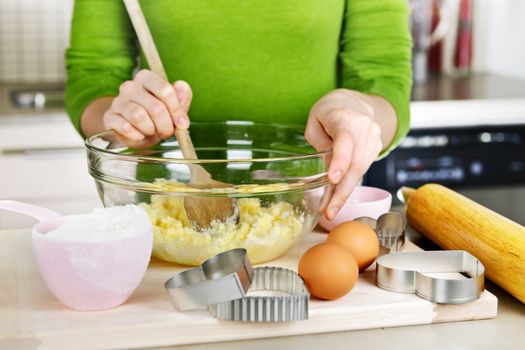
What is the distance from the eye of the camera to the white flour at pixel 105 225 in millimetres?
829

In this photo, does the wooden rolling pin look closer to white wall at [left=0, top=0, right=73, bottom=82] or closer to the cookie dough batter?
the cookie dough batter

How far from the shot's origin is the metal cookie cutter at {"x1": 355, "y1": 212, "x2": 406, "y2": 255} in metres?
1.05

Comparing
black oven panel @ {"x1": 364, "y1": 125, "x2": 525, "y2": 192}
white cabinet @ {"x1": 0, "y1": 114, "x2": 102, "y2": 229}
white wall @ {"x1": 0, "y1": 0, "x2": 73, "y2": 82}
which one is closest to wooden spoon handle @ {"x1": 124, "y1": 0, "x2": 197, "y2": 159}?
white cabinet @ {"x1": 0, "y1": 114, "x2": 102, "y2": 229}

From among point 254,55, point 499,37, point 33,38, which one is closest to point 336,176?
point 254,55

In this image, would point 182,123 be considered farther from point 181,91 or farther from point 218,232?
point 218,232

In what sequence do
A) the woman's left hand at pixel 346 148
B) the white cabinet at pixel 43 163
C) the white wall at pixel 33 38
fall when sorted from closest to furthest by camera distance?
the woman's left hand at pixel 346 148
the white cabinet at pixel 43 163
the white wall at pixel 33 38

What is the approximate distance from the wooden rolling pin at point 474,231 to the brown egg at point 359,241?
134 millimetres

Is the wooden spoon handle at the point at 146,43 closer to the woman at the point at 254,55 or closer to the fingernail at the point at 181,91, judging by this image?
the fingernail at the point at 181,91

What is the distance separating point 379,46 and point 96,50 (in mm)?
531

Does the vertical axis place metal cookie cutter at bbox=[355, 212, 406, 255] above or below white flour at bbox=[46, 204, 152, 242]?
below

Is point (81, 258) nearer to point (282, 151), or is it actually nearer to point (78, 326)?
point (78, 326)

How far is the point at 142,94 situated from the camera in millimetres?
1071

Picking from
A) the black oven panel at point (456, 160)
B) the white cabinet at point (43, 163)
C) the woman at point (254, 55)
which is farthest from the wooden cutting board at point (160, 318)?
the black oven panel at point (456, 160)

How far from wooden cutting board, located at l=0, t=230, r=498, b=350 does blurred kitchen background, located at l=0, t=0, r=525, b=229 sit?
60 cm
